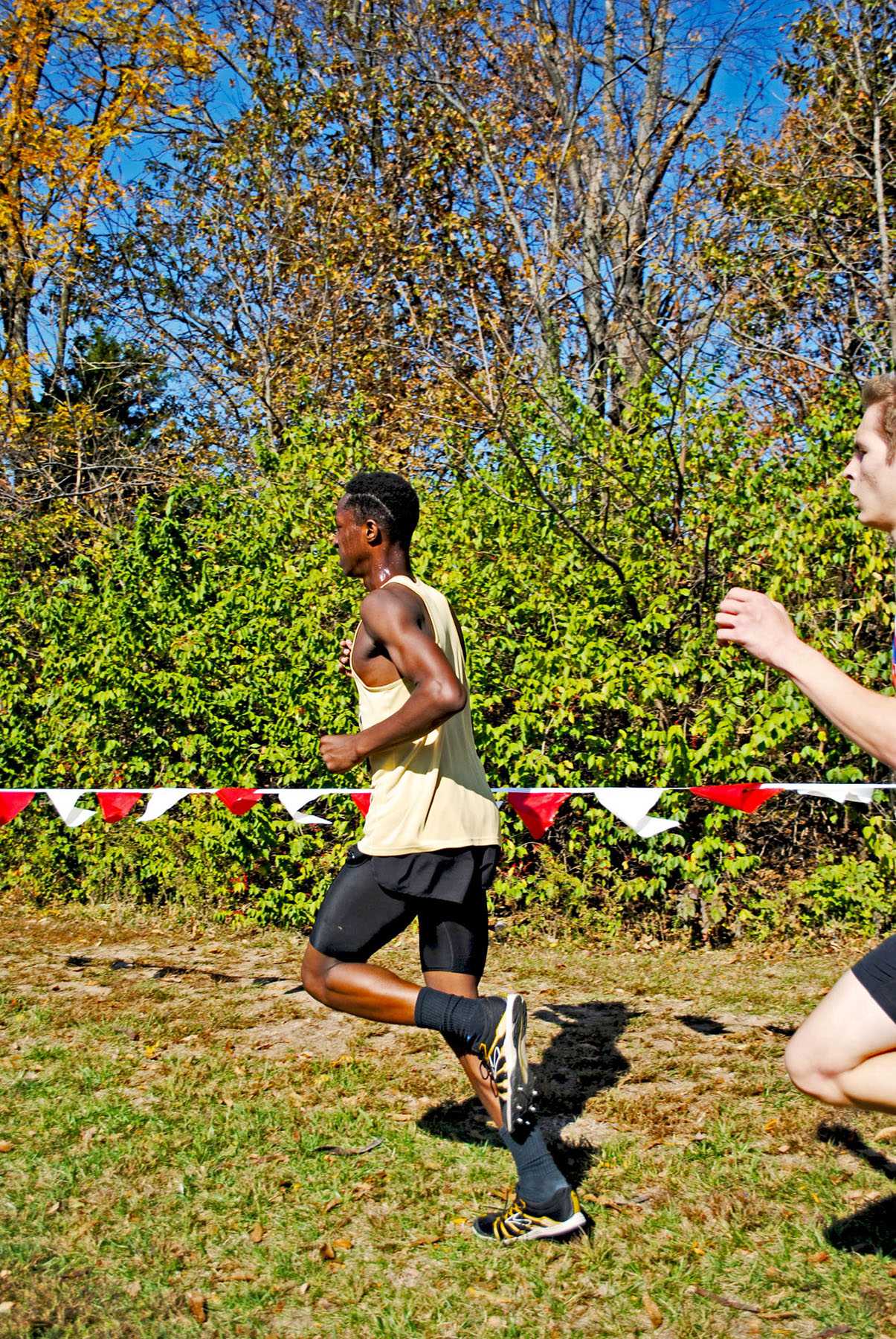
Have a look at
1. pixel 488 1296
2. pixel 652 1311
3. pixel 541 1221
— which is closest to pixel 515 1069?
pixel 541 1221

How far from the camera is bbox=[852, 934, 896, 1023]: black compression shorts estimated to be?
8.18 ft

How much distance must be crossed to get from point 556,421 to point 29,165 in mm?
14856

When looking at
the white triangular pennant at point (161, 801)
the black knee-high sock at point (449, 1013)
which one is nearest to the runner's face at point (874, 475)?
the black knee-high sock at point (449, 1013)

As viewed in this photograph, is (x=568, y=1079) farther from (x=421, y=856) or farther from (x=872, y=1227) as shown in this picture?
(x=421, y=856)

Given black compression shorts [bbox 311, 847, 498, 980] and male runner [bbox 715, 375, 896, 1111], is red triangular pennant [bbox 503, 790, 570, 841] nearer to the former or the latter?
black compression shorts [bbox 311, 847, 498, 980]

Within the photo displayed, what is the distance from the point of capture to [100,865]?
318 inches

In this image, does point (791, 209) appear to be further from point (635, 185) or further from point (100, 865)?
point (100, 865)

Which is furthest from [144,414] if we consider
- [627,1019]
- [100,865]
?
[627,1019]

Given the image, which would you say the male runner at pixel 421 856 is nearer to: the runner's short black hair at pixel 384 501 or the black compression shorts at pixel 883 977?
the runner's short black hair at pixel 384 501

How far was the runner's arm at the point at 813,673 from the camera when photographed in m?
2.31

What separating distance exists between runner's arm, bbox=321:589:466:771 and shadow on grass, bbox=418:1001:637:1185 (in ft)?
5.00

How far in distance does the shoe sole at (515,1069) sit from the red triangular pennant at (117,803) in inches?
170

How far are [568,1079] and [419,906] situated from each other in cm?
152

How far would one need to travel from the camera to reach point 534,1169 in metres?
3.19
